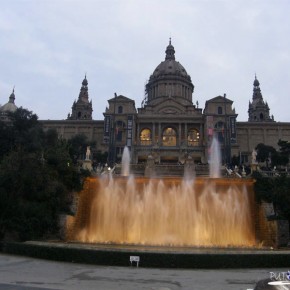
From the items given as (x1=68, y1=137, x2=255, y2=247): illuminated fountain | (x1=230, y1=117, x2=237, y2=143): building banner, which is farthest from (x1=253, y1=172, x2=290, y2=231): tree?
(x1=230, y1=117, x2=237, y2=143): building banner

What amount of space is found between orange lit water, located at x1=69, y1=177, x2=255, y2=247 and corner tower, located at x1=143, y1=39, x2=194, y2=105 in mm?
58725

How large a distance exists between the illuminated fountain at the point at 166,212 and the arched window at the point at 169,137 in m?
42.4

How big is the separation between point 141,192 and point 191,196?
420 centimetres

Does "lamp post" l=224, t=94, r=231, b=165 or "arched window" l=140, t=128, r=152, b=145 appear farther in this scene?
"arched window" l=140, t=128, r=152, b=145

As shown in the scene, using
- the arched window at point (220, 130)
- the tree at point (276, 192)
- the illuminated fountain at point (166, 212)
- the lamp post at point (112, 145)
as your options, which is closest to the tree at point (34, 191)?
the illuminated fountain at point (166, 212)

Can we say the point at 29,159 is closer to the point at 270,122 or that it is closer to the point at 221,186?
the point at 221,186

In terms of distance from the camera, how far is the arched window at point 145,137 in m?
72.8

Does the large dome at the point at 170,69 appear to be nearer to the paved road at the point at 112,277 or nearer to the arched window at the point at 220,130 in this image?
the arched window at the point at 220,130

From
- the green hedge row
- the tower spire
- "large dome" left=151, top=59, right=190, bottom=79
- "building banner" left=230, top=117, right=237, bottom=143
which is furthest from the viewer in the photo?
the tower spire

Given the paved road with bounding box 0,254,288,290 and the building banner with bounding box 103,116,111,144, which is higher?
the building banner with bounding box 103,116,111,144

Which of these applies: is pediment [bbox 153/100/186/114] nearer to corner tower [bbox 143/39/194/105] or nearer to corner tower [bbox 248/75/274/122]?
corner tower [bbox 143/39/194/105]

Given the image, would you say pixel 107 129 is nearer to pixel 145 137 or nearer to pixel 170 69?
pixel 145 137

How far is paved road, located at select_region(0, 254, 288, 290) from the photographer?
11177mm

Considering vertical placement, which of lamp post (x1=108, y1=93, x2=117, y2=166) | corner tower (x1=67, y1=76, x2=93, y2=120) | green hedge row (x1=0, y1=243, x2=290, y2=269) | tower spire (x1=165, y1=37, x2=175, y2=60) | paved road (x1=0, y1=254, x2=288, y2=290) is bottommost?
paved road (x1=0, y1=254, x2=288, y2=290)
